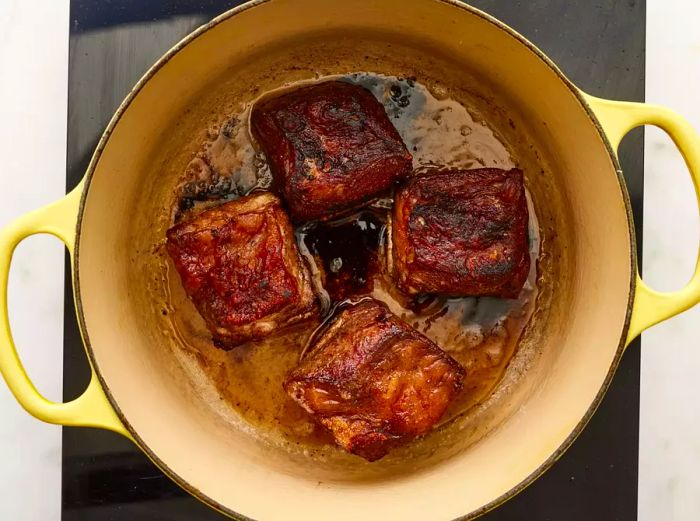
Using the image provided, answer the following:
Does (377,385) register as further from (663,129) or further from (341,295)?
(663,129)

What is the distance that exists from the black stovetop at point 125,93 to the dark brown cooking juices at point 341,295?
34 centimetres

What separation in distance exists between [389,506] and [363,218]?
0.89 meters

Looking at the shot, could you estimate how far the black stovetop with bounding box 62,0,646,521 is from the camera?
2150 millimetres

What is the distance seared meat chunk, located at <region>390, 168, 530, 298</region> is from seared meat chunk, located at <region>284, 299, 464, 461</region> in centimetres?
22

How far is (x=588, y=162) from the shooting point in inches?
81.7

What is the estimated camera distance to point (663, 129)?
1.83m

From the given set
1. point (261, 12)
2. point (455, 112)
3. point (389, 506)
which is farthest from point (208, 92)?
point (389, 506)

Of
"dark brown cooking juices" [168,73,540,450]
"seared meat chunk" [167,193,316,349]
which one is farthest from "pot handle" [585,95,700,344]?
"seared meat chunk" [167,193,316,349]

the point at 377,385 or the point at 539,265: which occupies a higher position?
the point at 539,265

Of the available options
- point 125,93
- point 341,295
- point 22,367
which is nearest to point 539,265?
point 341,295

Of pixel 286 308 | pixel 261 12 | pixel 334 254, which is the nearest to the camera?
pixel 261 12

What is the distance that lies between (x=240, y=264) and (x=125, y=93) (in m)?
0.61

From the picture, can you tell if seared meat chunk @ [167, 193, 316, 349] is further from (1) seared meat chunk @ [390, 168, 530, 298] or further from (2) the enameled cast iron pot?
(1) seared meat chunk @ [390, 168, 530, 298]

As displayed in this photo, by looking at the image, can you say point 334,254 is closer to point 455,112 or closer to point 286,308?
point 286,308
